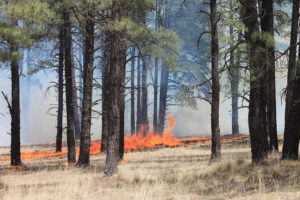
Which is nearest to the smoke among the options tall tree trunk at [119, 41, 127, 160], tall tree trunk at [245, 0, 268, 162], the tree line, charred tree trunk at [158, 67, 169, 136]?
charred tree trunk at [158, 67, 169, 136]

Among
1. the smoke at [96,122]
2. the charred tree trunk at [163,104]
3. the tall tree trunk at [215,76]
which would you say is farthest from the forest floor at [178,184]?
the smoke at [96,122]

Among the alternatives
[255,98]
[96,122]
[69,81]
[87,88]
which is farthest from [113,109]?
[96,122]

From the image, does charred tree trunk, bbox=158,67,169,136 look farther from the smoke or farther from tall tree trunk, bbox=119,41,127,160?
tall tree trunk, bbox=119,41,127,160

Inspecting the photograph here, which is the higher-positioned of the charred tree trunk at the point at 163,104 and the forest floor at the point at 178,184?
the charred tree trunk at the point at 163,104

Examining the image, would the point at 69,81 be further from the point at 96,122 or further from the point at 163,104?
the point at 96,122

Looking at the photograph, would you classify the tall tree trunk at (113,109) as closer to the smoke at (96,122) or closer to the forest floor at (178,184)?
the forest floor at (178,184)

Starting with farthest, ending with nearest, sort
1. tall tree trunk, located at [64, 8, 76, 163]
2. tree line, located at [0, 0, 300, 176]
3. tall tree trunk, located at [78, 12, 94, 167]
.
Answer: tall tree trunk, located at [64, 8, 76, 163]
tall tree trunk, located at [78, 12, 94, 167]
tree line, located at [0, 0, 300, 176]

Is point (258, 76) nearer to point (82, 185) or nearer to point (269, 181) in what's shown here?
point (269, 181)

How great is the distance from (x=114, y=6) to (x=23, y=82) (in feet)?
145

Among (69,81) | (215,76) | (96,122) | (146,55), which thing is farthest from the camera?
(96,122)

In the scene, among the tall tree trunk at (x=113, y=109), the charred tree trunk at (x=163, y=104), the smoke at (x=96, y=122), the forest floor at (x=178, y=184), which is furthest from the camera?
the smoke at (x=96, y=122)

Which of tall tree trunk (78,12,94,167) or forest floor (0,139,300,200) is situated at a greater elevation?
tall tree trunk (78,12,94,167)

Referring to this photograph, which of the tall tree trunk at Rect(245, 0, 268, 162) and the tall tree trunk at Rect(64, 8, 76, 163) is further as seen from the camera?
the tall tree trunk at Rect(64, 8, 76, 163)

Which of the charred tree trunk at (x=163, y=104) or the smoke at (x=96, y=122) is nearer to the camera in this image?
the charred tree trunk at (x=163, y=104)
